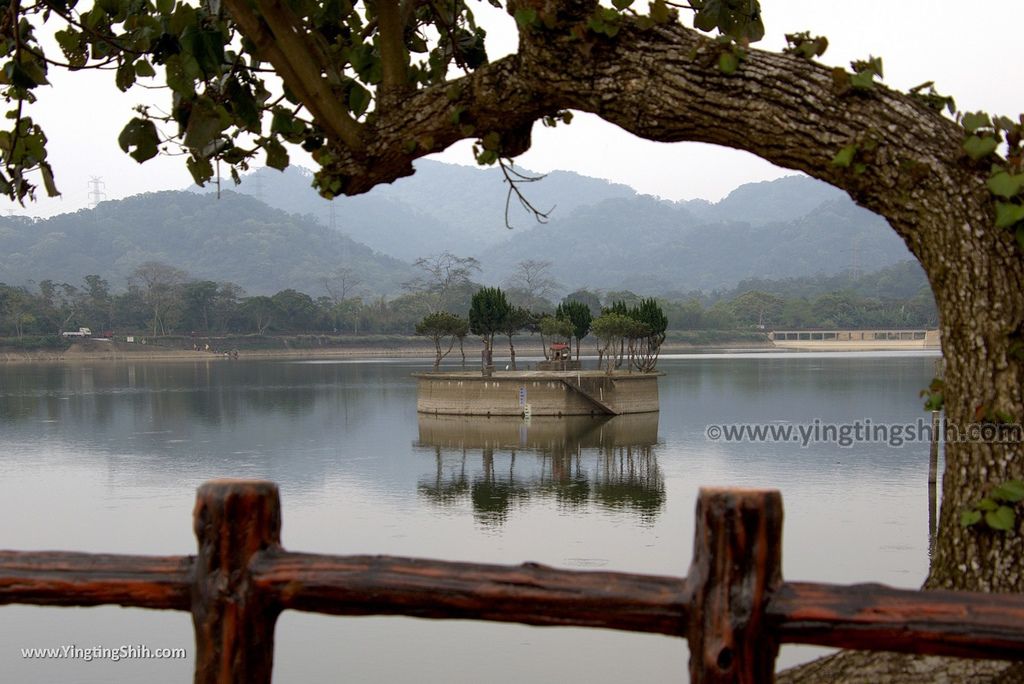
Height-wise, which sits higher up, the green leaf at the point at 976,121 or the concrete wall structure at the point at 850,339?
the green leaf at the point at 976,121

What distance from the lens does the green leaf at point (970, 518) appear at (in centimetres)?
232

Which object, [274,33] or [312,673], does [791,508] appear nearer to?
[312,673]

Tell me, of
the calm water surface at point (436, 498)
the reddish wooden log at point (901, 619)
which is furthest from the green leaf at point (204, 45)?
the calm water surface at point (436, 498)

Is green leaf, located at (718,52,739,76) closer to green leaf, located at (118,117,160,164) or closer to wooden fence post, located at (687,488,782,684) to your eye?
wooden fence post, located at (687,488,782,684)

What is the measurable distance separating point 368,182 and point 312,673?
9.23 metres

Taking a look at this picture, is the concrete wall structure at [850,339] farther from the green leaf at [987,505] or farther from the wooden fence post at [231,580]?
the wooden fence post at [231,580]

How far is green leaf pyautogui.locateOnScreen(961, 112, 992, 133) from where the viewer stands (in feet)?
7.49

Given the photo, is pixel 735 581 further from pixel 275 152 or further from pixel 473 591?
pixel 275 152

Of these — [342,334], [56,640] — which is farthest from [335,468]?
[342,334]

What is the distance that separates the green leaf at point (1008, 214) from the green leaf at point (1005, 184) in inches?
0.8

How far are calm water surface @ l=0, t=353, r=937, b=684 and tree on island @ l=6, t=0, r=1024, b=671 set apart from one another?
29.5 feet

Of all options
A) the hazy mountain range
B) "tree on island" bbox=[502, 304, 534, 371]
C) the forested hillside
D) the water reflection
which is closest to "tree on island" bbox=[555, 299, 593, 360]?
"tree on island" bbox=[502, 304, 534, 371]

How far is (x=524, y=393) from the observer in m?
33.2

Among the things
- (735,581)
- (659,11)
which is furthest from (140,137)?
(735,581)
